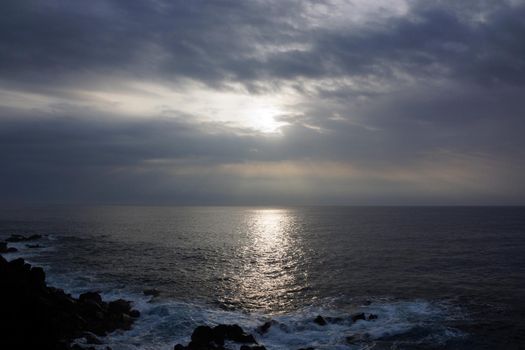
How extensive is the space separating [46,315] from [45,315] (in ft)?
0.33

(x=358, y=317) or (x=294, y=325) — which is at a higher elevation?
(x=358, y=317)

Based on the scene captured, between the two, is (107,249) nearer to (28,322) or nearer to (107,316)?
(107,316)

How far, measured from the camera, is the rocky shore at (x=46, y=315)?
21.8 metres

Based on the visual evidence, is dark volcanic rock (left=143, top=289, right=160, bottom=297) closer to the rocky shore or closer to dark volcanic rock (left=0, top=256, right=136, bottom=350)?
the rocky shore

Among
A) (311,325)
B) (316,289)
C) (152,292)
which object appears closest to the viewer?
(311,325)

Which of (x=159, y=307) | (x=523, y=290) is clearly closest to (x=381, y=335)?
(x=159, y=307)

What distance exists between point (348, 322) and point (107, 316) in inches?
842

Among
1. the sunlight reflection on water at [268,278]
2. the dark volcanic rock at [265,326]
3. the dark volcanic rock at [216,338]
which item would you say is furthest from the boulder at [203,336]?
the sunlight reflection on water at [268,278]

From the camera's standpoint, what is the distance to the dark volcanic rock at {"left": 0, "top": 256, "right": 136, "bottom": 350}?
2177cm

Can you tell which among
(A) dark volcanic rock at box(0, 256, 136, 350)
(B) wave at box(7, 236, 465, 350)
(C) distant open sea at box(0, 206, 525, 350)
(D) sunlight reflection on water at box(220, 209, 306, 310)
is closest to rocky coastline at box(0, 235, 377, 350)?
(A) dark volcanic rock at box(0, 256, 136, 350)

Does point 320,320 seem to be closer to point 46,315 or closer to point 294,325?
point 294,325

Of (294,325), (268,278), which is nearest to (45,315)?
(294,325)

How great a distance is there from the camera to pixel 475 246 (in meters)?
81.2

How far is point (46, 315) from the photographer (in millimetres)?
Result: 23469
